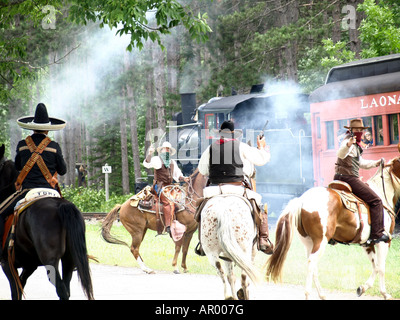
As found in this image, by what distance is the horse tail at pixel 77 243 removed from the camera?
737 centimetres

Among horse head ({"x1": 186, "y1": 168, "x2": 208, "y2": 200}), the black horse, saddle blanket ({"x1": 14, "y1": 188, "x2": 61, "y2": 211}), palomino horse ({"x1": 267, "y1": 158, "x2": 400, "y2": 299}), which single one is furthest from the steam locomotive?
the black horse

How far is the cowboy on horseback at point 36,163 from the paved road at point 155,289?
190cm

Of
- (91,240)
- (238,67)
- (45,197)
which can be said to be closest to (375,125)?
(91,240)

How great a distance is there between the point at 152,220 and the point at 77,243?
5753 mm

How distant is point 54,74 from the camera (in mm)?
Answer: 43281

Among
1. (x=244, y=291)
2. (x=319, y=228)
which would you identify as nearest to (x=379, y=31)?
(x=319, y=228)

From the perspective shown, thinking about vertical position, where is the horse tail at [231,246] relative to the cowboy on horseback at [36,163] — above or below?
below

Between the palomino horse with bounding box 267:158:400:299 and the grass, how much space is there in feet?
1.27

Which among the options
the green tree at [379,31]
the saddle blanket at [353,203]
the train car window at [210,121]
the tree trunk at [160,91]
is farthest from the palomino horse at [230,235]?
the tree trunk at [160,91]

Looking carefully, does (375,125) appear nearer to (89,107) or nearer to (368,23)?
(368,23)

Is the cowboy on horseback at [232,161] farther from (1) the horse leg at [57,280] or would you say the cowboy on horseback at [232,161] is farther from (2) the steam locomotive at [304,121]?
(2) the steam locomotive at [304,121]

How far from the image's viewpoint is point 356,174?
9219mm

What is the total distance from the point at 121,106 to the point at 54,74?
6312 mm

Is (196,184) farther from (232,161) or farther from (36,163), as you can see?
(36,163)
